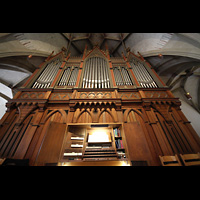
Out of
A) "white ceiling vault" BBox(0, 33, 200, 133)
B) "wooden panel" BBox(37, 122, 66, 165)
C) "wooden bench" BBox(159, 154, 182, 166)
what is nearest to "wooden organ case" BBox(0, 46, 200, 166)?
"wooden panel" BBox(37, 122, 66, 165)

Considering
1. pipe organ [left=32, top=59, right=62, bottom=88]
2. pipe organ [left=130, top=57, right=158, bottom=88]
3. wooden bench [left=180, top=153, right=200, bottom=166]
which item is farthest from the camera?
pipe organ [left=130, top=57, right=158, bottom=88]

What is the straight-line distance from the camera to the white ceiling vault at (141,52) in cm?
511

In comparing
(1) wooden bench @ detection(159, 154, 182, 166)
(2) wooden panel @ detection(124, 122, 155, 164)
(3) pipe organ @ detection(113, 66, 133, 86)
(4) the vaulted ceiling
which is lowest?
(1) wooden bench @ detection(159, 154, 182, 166)

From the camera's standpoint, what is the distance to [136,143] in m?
3.08

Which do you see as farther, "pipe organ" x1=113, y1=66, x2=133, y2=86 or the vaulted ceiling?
"pipe organ" x1=113, y1=66, x2=133, y2=86

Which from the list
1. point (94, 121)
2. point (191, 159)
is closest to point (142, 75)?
point (94, 121)

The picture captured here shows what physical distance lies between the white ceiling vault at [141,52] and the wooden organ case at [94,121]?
5.14 feet

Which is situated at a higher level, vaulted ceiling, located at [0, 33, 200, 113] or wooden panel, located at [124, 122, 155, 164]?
vaulted ceiling, located at [0, 33, 200, 113]

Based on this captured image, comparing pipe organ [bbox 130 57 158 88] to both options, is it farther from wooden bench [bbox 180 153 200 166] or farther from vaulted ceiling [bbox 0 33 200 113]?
wooden bench [bbox 180 153 200 166]

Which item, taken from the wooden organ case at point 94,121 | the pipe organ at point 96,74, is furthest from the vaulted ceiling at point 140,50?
the pipe organ at point 96,74

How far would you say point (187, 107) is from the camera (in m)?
8.96

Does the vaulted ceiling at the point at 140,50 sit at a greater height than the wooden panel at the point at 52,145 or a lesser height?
greater

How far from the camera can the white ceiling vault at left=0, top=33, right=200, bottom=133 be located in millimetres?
5109

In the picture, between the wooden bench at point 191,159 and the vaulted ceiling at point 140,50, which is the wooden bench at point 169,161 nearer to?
the wooden bench at point 191,159
